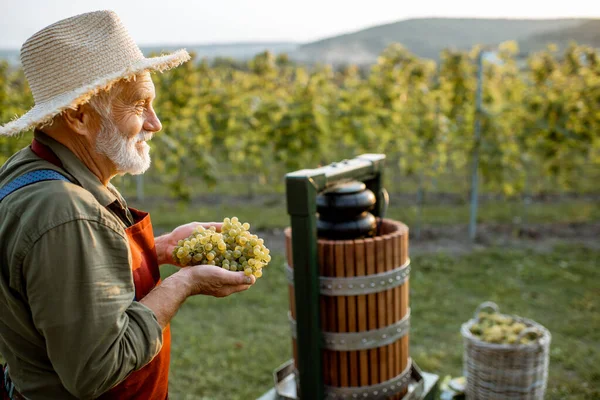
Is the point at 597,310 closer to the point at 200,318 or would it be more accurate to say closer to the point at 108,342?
the point at 200,318

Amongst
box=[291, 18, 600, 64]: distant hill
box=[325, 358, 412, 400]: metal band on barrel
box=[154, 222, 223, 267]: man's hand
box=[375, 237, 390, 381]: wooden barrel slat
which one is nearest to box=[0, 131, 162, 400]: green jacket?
box=[154, 222, 223, 267]: man's hand

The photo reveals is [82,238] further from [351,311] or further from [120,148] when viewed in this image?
[351,311]

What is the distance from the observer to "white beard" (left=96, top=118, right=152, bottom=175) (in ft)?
5.41

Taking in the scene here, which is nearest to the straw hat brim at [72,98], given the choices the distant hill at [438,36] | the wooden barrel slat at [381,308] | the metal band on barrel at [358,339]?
the wooden barrel slat at [381,308]

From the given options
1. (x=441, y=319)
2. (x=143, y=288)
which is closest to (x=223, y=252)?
(x=143, y=288)

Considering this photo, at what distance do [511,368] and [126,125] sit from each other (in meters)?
2.97

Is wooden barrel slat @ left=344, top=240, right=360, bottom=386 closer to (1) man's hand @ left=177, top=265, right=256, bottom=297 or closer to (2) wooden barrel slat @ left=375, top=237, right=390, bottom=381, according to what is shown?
(2) wooden barrel slat @ left=375, top=237, right=390, bottom=381

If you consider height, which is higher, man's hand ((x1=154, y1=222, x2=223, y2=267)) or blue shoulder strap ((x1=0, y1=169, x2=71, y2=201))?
blue shoulder strap ((x1=0, y1=169, x2=71, y2=201))

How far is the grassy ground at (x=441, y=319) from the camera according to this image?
432cm

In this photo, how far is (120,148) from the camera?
5.50 ft

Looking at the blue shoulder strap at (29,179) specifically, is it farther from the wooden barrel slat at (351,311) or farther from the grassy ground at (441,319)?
the grassy ground at (441,319)

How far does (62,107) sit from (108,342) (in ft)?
2.09

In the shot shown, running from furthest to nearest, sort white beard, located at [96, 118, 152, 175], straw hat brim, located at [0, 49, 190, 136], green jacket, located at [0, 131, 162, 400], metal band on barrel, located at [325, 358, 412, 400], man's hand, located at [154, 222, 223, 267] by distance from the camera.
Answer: metal band on barrel, located at [325, 358, 412, 400]
man's hand, located at [154, 222, 223, 267]
white beard, located at [96, 118, 152, 175]
straw hat brim, located at [0, 49, 190, 136]
green jacket, located at [0, 131, 162, 400]

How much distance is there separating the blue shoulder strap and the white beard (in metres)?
0.17
